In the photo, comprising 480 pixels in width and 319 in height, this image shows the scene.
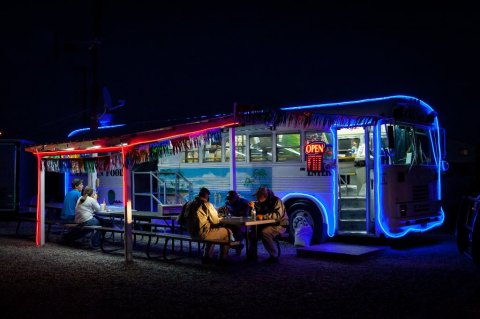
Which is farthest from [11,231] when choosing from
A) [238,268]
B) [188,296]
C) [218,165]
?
[188,296]

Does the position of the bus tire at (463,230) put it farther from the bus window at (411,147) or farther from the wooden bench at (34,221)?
the wooden bench at (34,221)

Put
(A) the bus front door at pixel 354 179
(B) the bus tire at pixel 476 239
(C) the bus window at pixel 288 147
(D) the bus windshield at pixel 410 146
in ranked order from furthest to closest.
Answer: (C) the bus window at pixel 288 147 → (A) the bus front door at pixel 354 179 → (D) the bus windshield at pixel 410 146 → (B) the bus tire at pixel 476 239

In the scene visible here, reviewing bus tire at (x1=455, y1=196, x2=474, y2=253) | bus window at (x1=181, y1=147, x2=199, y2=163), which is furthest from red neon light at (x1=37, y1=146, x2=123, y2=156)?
bus tire at (x1=455, y1=196, x2=474, y2=253)

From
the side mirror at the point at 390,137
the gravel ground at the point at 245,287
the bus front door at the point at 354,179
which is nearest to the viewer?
the gravel ground at the point at 245,287

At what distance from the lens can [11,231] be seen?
17.2 meters

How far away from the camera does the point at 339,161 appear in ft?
41.4

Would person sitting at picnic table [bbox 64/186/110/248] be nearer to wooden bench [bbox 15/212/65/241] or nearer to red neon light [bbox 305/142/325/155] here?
wooden bench [bbox 15/212/65/241]

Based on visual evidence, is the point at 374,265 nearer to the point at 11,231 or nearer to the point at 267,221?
the point at 267,221

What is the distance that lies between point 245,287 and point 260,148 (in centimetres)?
548

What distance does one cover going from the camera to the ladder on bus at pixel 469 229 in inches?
315

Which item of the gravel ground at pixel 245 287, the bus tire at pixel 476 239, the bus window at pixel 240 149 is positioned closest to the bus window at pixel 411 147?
the gravel ground at pixel 245 287

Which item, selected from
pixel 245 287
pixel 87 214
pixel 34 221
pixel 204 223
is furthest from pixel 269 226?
pixel 34 221

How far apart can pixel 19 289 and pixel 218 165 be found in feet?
21.3


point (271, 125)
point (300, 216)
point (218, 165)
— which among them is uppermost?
point (271, 125)
